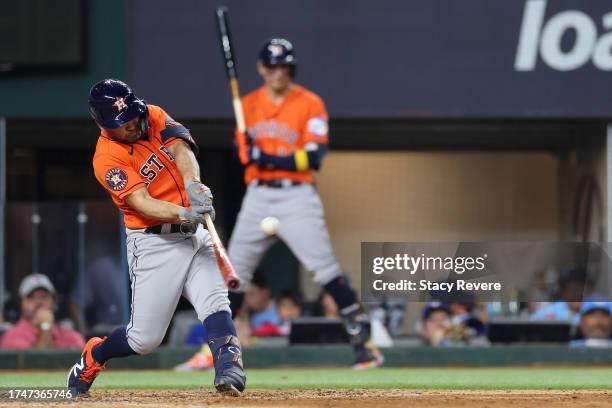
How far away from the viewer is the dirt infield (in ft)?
A: 20.1

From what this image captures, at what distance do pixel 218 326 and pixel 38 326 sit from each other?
4.76 metres

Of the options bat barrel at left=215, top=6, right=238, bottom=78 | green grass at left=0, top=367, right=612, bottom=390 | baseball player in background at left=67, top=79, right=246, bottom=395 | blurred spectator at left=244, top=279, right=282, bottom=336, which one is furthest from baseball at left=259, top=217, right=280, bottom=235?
blurred spectator at left=244, top=279, right=282, bottom=336

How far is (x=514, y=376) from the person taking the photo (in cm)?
867

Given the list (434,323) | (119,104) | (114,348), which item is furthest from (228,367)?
(434,323)

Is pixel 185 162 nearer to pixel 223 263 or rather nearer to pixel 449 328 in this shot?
pixel 223 263

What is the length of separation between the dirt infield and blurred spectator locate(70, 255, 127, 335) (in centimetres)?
374

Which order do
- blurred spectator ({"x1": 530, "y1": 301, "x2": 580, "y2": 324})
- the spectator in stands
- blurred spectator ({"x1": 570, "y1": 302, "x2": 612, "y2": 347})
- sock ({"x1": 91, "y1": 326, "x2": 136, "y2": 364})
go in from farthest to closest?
blurred spectator ({"x1": 530, "y1": 301, "x2": 580, "y2": 324}), blurred spectator ({"x1": 570, "y1": 302, "x2": 612, "y2": 347}), the spectator in stands, sock ({"x1": 91, "y1": 326, "x2": 136, "y2": 364})

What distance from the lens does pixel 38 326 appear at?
34.9 feet

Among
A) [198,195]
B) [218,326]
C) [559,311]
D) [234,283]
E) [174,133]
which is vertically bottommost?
[559,311]

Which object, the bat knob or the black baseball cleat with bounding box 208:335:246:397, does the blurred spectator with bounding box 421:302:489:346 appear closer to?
the bat knob

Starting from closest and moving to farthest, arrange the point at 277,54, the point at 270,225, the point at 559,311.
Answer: the point at 270,225
the point at 277,54
the point at 559,311

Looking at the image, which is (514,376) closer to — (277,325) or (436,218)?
(277,325)

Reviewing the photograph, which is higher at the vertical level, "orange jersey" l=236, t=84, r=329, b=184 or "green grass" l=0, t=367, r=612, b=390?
"orange jersey" l=236, t=84, r=329, b=184

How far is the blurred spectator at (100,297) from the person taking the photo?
35.9ft
